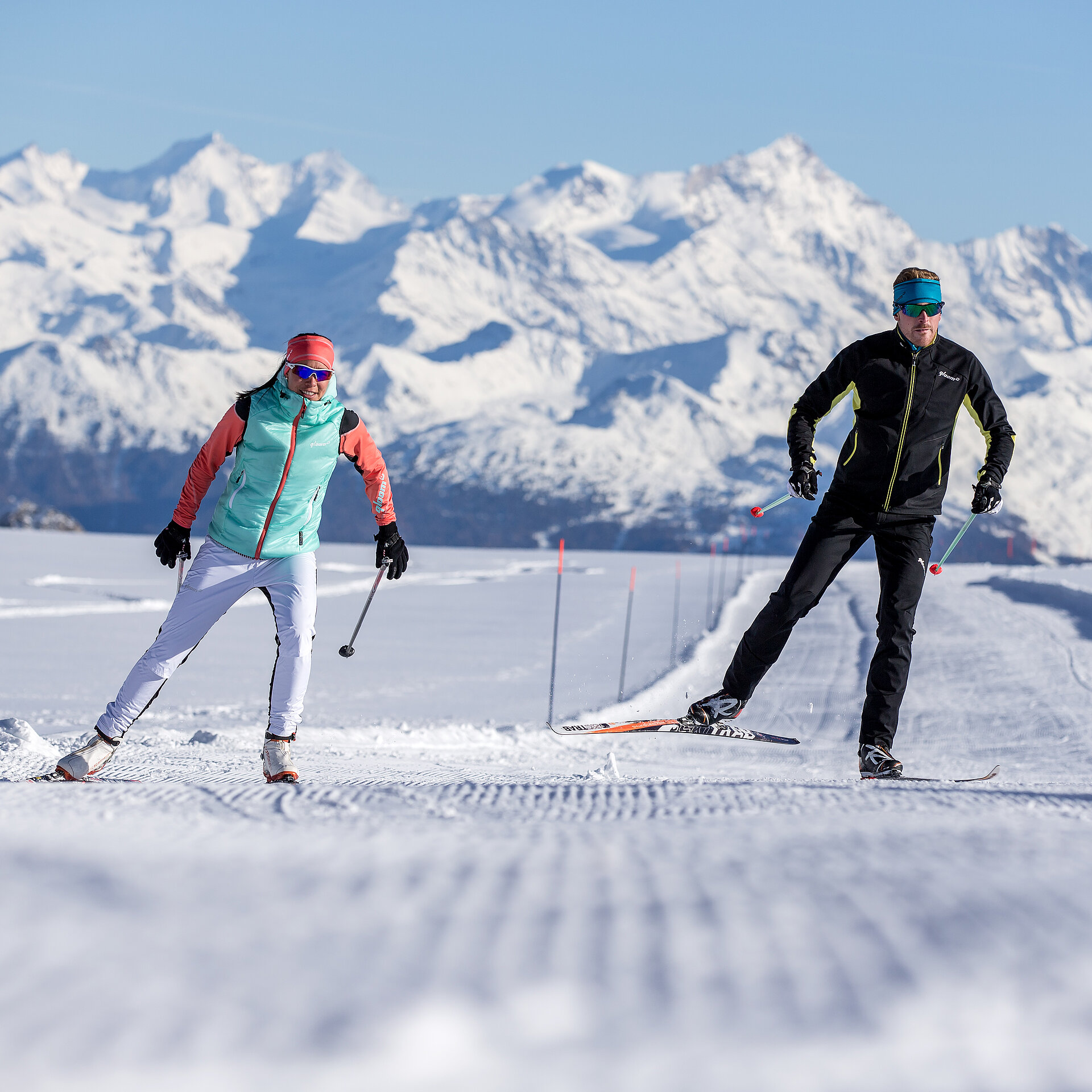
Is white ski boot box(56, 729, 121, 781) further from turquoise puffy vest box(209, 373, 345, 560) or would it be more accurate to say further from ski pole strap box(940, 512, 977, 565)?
ski pole strap box(940, 512, 977, 565)

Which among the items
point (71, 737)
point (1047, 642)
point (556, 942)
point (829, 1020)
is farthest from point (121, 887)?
point (1047, 642)

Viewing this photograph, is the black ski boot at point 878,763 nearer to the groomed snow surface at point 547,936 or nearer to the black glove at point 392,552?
the groomed snow surface at point 547,936

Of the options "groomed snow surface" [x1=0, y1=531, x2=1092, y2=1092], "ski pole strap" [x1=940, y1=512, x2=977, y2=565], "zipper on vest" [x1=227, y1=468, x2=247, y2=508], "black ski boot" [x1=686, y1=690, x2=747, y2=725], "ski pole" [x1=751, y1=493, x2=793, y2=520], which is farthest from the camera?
"black ski boot" [x1=686, y1=690, x2=747, y2=725]

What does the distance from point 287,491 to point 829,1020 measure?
106 inches

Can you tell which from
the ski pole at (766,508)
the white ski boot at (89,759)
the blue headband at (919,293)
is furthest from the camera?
the ski pole at (766,508)

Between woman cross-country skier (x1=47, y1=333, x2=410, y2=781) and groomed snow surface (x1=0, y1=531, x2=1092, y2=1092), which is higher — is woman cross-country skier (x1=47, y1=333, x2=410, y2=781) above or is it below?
above

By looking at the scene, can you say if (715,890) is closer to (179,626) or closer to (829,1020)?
(829,1020)

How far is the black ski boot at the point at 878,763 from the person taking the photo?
3.85 meters

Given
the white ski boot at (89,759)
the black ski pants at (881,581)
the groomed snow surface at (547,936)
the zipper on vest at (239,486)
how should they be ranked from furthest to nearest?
the black ski pants at (881,581), the zipper on vest at (239,486), the white ski boot at (89,759), the groomed snow surface at (547,936)

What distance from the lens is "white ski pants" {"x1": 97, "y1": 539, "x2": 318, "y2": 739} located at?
3.68m

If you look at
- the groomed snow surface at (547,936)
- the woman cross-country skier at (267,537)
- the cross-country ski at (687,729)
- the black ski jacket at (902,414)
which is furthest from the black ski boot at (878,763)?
the woman cross-country skier at (267,537)

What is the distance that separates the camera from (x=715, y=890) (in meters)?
1.74

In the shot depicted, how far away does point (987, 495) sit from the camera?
3965 mm

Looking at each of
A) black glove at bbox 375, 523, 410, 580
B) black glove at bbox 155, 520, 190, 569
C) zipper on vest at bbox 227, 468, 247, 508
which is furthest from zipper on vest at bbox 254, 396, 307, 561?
black glove at bbox 375, 523, 410, 580
